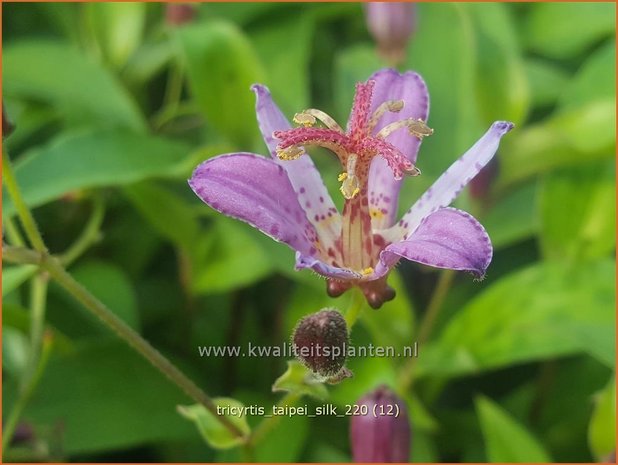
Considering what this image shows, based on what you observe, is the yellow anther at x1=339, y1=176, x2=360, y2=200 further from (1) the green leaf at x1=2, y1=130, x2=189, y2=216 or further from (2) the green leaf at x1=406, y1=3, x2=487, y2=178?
(2) the green leaf at x1=406, y1=3, x2=487, y2=178

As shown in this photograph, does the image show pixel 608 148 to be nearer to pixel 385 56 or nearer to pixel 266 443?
pixel 385 56

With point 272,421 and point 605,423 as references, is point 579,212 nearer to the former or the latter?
point 605,423

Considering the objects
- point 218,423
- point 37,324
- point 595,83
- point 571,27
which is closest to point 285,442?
point 218,423

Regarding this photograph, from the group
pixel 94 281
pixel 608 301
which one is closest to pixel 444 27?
pixel 608 301

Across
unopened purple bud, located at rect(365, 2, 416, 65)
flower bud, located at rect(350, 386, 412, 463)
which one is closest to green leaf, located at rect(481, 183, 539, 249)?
unopened purple bud, located at rect(365, 2, 416, 65)

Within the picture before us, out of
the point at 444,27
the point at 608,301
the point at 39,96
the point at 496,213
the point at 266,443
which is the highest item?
the point at 444,27
